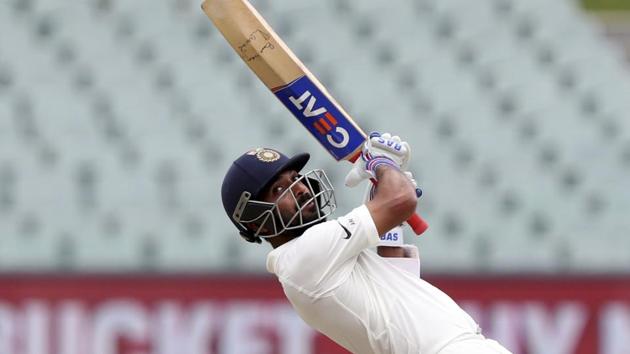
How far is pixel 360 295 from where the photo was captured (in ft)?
9.39

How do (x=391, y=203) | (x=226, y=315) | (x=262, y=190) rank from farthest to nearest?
1. (x=226, y=315)
2. (x=262, y=190)
3. (x=391, y=203)

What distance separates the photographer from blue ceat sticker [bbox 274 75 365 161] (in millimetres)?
3137

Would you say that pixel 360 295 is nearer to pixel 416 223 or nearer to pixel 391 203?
pixel 391 203

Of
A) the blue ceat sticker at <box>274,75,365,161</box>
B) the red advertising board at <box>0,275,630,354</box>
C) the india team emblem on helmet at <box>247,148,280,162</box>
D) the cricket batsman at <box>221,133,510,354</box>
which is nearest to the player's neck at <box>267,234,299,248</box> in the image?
the cricket batsman at <box>221,133,510,354</box>

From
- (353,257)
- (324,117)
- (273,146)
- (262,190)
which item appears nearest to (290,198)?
(262,190)

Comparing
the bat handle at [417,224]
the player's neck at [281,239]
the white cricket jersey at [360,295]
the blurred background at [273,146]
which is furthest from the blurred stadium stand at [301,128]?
the white cricket jersey at [360,295]

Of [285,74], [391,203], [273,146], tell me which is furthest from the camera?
[273,146]

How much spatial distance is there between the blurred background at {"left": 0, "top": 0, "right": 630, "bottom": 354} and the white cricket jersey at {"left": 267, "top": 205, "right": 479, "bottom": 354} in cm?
225

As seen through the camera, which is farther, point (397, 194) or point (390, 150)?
point (390, 150)

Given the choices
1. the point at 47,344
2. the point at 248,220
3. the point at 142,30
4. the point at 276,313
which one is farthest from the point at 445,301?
the point at 142,30

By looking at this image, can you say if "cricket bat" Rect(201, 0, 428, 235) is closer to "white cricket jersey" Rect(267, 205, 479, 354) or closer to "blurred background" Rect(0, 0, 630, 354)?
"white cricket jersey" Rect(267, 205, 479, 354)

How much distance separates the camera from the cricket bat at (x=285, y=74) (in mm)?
3123

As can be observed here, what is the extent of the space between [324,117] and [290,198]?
32 cm

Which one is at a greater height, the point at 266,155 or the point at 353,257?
the point at 266,155
